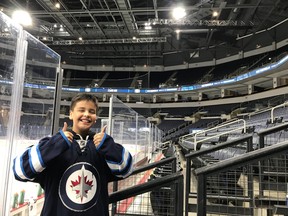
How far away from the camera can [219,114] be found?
20141mm

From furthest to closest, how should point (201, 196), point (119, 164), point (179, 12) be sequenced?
point (179, 12), point (201, 196), point (119, 164)

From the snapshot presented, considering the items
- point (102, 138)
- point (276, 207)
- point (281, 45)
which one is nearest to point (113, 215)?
point (102, 138)

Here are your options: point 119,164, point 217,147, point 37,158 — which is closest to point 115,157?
point 119,164

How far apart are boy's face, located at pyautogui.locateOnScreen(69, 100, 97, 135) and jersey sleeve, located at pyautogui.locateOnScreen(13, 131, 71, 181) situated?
13cm

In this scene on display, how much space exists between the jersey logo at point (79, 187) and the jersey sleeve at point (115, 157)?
0.08m

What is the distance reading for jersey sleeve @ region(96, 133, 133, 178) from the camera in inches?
42.9

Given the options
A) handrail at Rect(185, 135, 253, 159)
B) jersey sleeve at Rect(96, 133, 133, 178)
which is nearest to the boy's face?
jersey sleeve at Rect(96, 133, 133, 178)

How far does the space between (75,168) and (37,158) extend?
0.51 ft

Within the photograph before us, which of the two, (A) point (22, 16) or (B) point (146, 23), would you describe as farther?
(B) point (146, 23)

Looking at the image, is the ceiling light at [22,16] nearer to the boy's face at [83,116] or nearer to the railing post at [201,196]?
the boy's face at [83,116]

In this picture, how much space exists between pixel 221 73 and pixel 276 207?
19907 mm

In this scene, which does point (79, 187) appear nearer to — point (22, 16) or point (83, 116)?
point (83, 116)

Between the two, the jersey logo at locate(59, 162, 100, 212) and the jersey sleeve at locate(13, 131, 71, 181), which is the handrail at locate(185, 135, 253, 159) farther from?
the jersey sleeve at locate(13, 131, 71, 181)

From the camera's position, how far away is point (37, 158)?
1.00 metres
